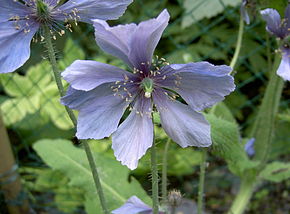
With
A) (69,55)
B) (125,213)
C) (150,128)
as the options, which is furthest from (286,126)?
(150,128)

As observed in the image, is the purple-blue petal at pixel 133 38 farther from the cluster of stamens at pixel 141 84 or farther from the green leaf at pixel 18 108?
the green leaf at pixel 18 108

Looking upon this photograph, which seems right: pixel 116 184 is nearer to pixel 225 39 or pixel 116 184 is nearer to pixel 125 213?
pixel 125 213

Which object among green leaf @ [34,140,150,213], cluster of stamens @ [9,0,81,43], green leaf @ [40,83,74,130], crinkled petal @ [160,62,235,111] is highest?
cluster of stamens @ [9,0,81,43]

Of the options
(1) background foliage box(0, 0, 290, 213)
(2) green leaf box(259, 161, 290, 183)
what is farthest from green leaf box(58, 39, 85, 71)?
(2) green leaf box(259, 161, 290, 183)

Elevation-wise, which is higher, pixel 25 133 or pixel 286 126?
pixel 25 133

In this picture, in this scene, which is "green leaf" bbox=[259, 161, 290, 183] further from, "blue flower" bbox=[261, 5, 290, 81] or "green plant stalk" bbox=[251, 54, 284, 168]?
"blue flower" bbox=[261, 5, 290, 81]

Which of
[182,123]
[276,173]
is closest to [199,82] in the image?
[182,123]
